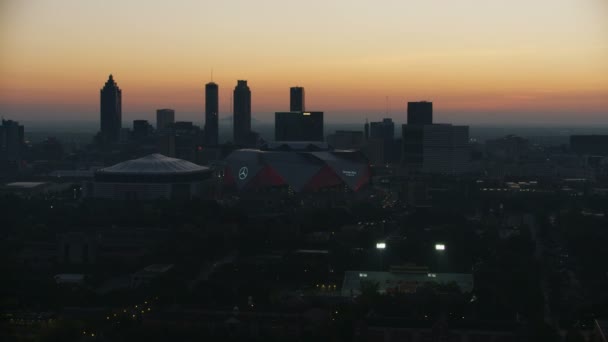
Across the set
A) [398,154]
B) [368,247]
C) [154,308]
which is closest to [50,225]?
[368,247]

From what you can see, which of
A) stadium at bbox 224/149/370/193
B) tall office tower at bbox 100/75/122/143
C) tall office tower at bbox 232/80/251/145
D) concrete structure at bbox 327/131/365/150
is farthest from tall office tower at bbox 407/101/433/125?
tall office tower at bbox 100/75/122/143

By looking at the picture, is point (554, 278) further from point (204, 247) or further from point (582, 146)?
point (582, 146)

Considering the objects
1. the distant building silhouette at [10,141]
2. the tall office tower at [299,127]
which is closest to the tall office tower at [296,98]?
the tall office tower at [299,127]

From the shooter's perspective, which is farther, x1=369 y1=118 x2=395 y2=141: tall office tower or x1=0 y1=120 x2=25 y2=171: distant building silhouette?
x1=369 y1=118 x2=395 y2=141: tall office tower

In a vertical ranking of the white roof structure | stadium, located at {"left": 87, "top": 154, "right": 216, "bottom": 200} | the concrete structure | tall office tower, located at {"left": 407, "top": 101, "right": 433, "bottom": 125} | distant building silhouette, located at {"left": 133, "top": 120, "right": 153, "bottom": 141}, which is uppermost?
tall office tower, located at {"left": 407, "top": 101, "right": 433, "bottom": 125}

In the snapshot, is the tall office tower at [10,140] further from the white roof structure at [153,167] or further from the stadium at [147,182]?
the stadium at [147,182]

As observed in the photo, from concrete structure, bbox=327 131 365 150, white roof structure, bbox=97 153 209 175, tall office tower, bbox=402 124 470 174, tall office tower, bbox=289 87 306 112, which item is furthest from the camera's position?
tall office tower, bbox=289 87 306 112

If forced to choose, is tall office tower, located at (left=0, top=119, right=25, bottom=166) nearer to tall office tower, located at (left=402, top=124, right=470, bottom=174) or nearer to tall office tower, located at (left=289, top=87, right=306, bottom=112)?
tall office tower, located at (left=289, top=87, right=306, bottom=112)

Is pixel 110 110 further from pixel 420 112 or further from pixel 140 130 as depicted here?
pixel 420 112
